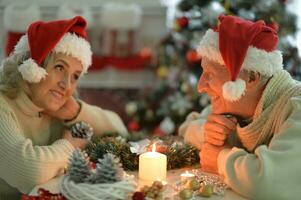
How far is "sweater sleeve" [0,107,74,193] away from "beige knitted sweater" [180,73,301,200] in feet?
1.73

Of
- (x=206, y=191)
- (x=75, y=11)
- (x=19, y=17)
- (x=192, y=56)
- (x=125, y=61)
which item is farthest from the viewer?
(x=125, y=61)

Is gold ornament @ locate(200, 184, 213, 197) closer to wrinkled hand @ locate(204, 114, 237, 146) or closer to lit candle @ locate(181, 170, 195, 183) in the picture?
lit candle @ locate(181, 170, 195, 183)

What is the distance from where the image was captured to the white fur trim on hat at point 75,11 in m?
3.88

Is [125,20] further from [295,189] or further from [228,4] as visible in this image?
[295,189]

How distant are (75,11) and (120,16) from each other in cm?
37

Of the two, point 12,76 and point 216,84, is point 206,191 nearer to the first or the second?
point 216,84

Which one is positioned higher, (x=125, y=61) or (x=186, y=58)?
(x=186, y=58)

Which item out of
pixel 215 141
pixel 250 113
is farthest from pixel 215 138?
pixel 250 113

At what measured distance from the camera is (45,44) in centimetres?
168

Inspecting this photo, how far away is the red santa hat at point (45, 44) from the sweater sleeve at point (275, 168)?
2.28ft

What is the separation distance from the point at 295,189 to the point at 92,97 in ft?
8.09

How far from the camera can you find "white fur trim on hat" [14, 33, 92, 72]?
1.71 metres

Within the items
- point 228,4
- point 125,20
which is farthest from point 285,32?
point 125,20

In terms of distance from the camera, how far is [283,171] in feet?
4.56
